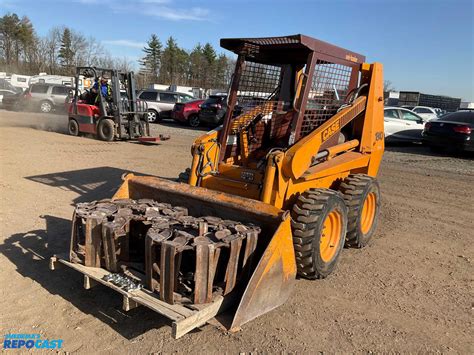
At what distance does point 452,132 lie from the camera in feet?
42.1

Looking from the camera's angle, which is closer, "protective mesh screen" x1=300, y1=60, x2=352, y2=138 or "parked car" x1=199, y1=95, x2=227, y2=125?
"protective mesh screen" x1=300, y1=60, x2=352, y2=138

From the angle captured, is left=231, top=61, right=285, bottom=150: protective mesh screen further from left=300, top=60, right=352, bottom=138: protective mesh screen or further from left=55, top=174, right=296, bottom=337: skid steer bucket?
left=55, top=174, right=296, bottom=337: skid steer bucket

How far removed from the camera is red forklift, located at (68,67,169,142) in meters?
13.7

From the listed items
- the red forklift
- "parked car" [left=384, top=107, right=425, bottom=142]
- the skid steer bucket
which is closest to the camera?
the skid steer bucket

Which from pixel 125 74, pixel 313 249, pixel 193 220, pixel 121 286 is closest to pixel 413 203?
pixel 313 249

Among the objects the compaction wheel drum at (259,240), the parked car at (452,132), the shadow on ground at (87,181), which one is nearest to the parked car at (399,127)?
the parked car at (452,132)

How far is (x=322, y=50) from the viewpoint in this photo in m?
4.55

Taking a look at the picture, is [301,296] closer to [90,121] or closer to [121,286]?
[121,286]

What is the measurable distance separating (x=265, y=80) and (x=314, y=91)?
0.96 meters

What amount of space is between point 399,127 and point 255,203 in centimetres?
1301

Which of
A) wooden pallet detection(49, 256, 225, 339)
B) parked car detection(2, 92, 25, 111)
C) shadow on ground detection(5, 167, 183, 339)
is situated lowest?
parked car detection(2, 92, 25, 111)

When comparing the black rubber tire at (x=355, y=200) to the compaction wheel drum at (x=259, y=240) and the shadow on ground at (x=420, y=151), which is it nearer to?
the compaction wheel drum at (x=259, y=240)

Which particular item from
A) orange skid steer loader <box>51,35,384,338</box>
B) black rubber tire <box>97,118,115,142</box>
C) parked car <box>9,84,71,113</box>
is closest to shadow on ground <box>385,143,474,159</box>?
orange skid steer loader <box>51,35,384,338</box>

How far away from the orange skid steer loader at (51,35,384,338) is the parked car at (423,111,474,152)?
802 cm
